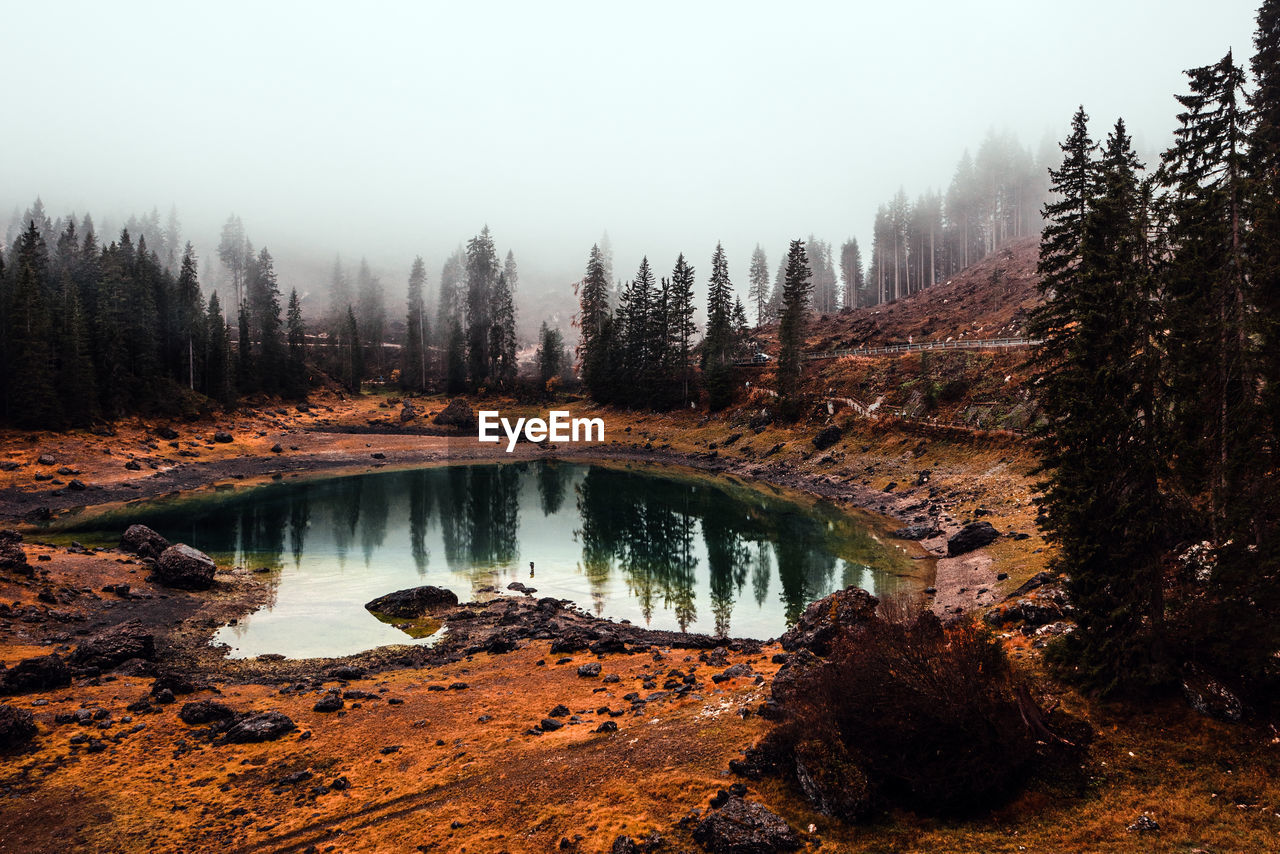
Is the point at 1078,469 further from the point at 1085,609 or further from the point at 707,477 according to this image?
the point at 707,477

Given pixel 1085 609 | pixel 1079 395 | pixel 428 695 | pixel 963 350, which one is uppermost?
pixel 963 350

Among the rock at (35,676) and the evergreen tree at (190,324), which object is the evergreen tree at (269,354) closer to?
the evergreen tree at (190,324)

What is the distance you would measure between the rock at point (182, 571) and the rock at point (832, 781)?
36.5m

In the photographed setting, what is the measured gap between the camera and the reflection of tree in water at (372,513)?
160 ft

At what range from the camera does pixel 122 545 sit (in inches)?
1502

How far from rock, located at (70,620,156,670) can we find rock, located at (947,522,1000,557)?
1709 inches

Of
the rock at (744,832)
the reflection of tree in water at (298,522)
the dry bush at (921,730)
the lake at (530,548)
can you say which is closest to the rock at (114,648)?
the lake at (530,548)

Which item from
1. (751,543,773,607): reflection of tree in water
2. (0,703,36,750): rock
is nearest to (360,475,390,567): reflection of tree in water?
(0,703,36,750): rock

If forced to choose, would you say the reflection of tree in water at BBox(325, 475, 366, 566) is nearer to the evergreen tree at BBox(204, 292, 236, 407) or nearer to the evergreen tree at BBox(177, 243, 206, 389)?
the evergreen tree at BBox(204, 292, 236, 407)

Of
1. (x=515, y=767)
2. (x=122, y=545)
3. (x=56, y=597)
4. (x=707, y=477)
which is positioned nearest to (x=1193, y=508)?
(x=515, y=767)

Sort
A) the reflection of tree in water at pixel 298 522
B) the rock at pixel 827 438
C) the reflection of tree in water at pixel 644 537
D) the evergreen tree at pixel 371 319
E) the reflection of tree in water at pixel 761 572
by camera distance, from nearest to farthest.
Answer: the reflection of tree in water at pixel 761 572
the reflection of tree in water at pixel 644 537
the reflection of tree in water at pixel 298 522
the rock at pixel 827 438
the evergreen tree at pixel 371 319

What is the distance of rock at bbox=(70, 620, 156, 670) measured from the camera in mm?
23291

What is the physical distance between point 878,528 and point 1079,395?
35.3 meters

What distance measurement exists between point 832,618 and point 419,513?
1951 inches
